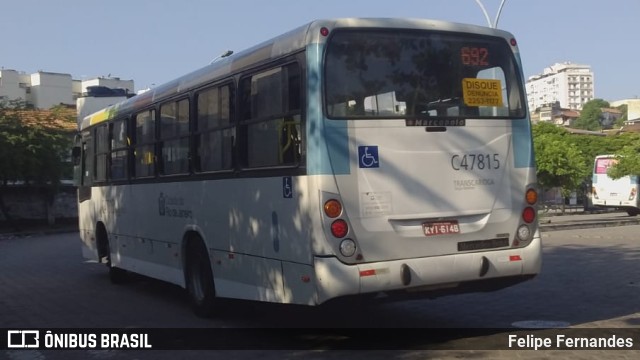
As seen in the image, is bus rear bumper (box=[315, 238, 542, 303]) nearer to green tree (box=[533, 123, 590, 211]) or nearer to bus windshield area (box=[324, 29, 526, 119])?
bus windshield area (box=[324, 29, 526, 119])

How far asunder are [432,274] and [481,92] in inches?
79.0

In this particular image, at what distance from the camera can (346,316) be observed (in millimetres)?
8961

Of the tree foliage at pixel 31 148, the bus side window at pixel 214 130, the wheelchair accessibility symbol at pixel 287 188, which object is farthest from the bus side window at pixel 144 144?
the tree foliage at pixel 31 148

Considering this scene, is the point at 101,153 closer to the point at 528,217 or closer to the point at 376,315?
the point at 376,315

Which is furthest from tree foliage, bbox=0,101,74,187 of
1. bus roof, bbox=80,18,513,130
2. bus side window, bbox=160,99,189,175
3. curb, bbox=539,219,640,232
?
bus roof, bbox=80,18,513,130

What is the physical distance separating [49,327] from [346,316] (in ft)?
12.7

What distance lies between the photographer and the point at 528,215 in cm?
729

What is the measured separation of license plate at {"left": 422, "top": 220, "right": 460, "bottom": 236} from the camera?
6789 mm

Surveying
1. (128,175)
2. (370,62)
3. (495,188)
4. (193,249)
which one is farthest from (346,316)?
(128,175)

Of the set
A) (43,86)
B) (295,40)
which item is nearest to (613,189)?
(295,40)

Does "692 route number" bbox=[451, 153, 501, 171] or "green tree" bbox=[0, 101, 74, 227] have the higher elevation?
"green tree" bbox=[0, 101, 74, 227]

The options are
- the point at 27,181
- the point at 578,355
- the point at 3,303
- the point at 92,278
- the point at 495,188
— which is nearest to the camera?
the point at 578,355

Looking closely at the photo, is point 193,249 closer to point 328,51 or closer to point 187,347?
point 187,347

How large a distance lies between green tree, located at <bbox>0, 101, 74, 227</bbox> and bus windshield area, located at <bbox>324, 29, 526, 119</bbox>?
29.6m
